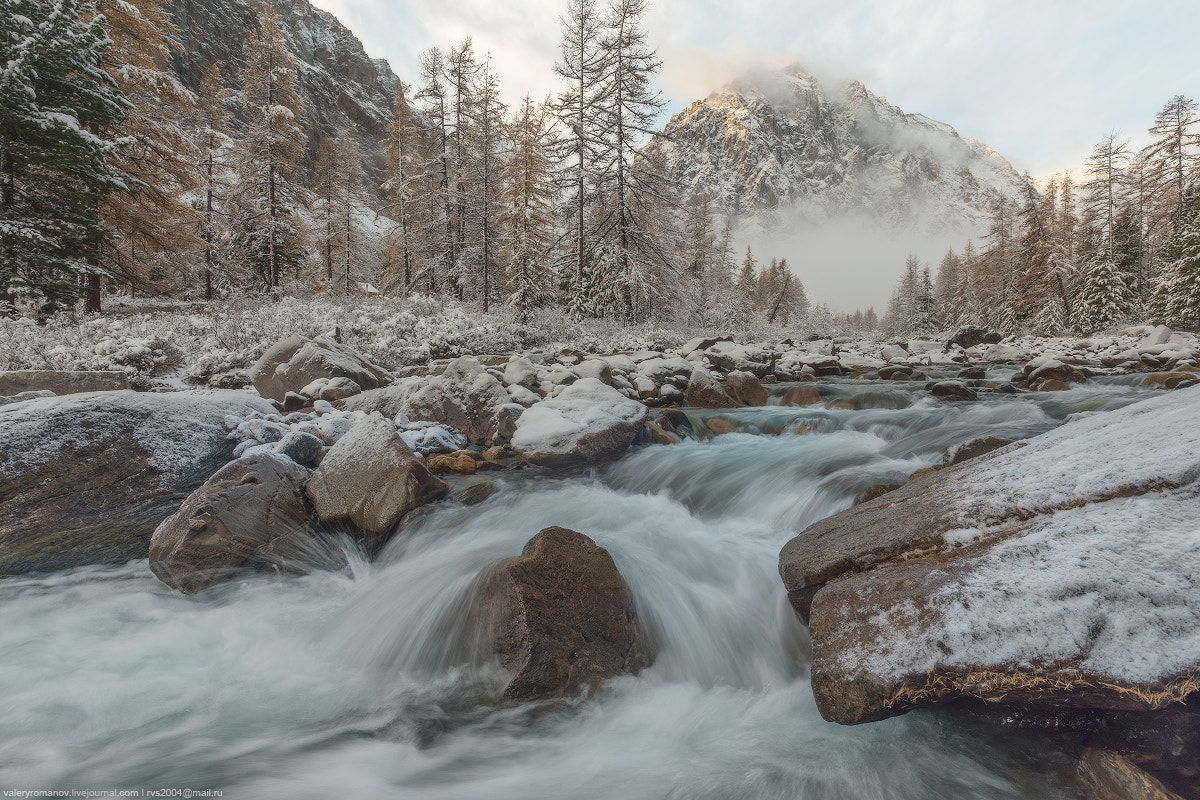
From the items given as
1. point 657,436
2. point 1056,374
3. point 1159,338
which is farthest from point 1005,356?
point 657,436

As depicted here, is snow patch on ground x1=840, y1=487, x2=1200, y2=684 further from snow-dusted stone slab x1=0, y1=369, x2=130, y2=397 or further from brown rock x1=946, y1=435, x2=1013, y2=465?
snow-dusted stone slab x1=0, y1=369, x2=130, y2=397

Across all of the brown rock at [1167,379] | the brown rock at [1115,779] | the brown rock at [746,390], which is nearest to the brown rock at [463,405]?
the brown rock at [746,390]

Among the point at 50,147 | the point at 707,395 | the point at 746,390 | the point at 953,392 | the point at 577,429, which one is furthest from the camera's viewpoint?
the point at 50,147

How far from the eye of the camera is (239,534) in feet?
12.0

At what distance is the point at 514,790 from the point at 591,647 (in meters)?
0.71

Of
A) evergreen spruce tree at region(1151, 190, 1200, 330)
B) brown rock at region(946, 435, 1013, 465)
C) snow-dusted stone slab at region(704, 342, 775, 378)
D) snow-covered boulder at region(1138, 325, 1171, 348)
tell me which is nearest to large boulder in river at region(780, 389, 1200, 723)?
brown rock at region(946, 435, 1013, 465)

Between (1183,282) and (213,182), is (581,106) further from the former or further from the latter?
(1183,282)

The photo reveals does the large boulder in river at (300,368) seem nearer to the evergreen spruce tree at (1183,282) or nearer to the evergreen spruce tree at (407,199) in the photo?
the evergreen spruce tree at (407,199)

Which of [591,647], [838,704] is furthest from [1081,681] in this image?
[591,647]

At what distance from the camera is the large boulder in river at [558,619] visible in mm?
2520

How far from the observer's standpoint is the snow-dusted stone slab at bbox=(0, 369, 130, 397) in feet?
19.8

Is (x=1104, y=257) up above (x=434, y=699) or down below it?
above

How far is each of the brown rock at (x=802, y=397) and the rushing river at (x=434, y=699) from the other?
4.44m

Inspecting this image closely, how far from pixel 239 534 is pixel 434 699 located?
7.05 feet
